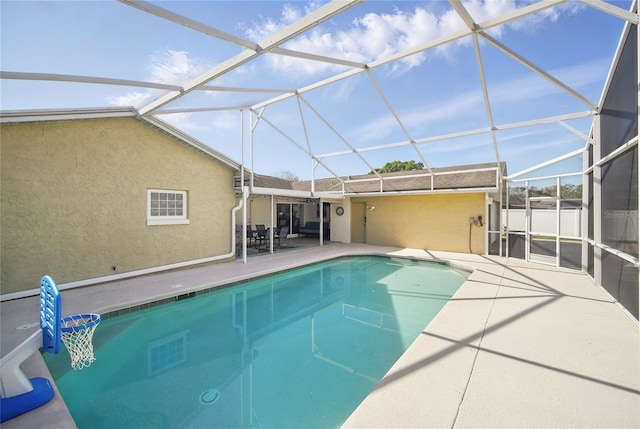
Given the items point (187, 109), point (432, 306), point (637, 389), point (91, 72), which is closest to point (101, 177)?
point (187, 109)

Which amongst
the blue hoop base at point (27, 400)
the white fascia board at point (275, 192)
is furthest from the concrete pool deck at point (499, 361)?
the white fascia board at point (275, 192)

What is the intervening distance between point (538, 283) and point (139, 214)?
10463 millimetres

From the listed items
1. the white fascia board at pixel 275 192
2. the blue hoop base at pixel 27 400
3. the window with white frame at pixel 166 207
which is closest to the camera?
the blue hoop base at pixel 27 400

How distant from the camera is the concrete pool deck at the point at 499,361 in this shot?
2539 millimetres

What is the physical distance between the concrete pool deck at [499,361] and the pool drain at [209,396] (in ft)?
4.08

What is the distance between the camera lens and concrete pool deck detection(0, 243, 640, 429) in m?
2.54

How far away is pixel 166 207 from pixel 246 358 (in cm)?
564

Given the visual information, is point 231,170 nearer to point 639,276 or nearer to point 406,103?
point 406,103

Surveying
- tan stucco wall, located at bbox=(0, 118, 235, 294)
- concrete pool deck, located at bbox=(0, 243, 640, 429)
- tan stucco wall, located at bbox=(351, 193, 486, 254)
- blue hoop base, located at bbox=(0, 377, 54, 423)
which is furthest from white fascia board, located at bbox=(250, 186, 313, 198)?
blue hoop base, located at bbox=(0, 377, 54, 423)

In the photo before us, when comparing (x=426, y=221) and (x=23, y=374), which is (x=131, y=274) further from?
(x=426, y=221)

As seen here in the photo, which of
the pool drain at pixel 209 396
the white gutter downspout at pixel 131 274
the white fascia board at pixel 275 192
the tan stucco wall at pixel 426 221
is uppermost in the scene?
the white fascia board at pixel 275 192

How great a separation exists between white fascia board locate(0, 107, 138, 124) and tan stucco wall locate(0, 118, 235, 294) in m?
0.23

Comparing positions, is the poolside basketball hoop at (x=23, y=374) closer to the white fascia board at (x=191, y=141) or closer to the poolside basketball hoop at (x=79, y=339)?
the poolside basketball hoop at (x=79, y=339)

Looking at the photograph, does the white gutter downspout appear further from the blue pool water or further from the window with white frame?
the blue pool water
